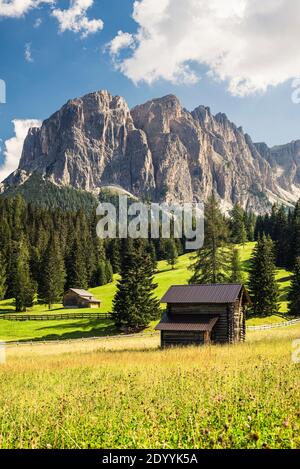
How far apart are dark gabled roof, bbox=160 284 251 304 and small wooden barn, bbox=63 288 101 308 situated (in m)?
45.4

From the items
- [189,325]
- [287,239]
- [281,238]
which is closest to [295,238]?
[287,239]

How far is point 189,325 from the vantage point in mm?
30828

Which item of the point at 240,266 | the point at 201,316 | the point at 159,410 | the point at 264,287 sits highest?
the point at 159,410

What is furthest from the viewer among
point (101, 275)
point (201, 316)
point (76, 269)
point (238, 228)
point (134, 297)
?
point (238, 228)

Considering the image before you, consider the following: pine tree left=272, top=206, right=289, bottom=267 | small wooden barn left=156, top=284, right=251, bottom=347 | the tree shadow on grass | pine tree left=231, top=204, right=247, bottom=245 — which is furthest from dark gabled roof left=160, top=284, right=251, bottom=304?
pine tree left=231, top=204, right=247, bottom=245

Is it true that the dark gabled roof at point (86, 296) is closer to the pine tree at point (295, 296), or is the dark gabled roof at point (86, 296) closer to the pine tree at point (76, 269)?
the pine tree at point (76, 269)

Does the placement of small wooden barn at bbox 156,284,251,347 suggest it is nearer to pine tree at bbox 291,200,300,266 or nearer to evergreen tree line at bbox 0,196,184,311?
evergreen tree line at bbox 0,196,184,311

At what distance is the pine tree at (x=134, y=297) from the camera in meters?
54.8

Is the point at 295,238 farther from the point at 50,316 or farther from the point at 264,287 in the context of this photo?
the point at 50,316

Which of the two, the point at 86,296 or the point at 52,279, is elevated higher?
the point at 52,279

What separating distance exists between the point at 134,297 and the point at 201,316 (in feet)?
80.6

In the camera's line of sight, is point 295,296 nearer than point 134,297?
No

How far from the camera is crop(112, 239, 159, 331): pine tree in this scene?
180ft

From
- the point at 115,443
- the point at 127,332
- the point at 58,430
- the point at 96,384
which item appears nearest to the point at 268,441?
the point at 115,443
